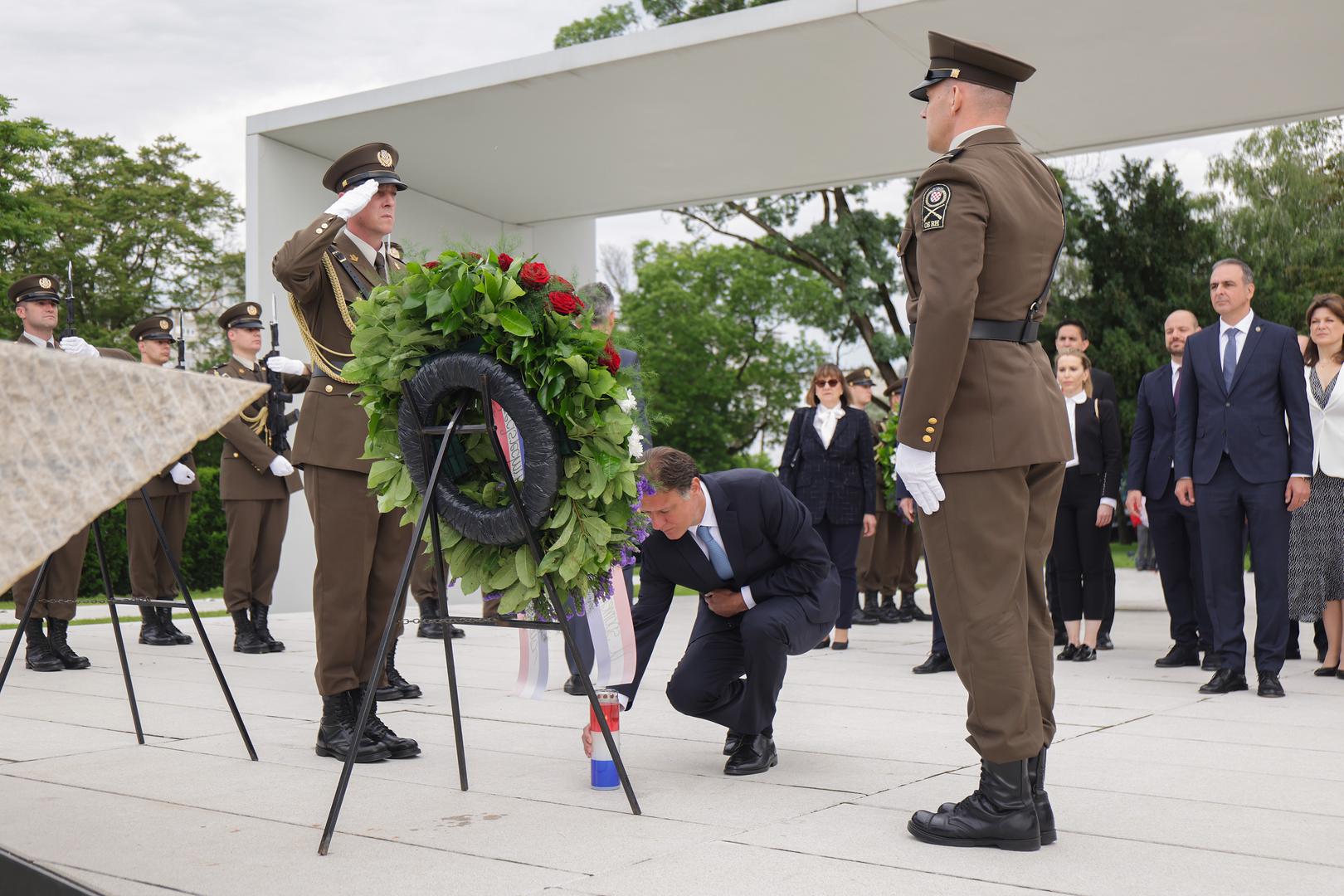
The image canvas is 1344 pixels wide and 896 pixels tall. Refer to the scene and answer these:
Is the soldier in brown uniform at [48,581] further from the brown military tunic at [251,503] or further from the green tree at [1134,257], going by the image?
the green tree at [1134,257]

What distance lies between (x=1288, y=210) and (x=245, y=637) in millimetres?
29351

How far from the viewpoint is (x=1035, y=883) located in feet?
10.3

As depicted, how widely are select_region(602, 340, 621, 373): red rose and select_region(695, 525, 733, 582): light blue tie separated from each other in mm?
1043

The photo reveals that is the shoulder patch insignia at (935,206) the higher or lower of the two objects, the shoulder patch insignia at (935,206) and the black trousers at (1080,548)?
the higher

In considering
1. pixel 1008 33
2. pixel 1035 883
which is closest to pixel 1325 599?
pixel 1008 33

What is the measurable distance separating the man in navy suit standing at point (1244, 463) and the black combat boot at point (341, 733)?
4178 mm

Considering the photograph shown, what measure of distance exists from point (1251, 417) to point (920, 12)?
136 inches

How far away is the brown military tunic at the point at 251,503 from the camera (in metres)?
8.29

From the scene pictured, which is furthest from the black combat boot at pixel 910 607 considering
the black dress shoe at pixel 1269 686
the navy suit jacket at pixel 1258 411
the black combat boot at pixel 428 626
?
the black dress shoe at pixel 1269 686

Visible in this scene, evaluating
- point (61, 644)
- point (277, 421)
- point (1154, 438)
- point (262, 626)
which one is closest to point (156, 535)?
point (262, 626)

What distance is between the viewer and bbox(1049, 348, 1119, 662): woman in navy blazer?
7.67 metres

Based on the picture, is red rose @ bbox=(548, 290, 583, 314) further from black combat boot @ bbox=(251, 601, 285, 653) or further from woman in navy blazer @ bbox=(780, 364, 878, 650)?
black combat boot @ bbox=(251, 601, 285, 653)

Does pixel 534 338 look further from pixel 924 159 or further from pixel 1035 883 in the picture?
pixel 924 159

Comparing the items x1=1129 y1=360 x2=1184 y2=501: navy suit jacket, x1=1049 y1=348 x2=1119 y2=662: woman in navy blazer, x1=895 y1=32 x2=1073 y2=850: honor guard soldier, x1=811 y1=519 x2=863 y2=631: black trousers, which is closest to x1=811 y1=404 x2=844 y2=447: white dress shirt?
x1=811 y1=519 x2=863 y2=631: black trousers
